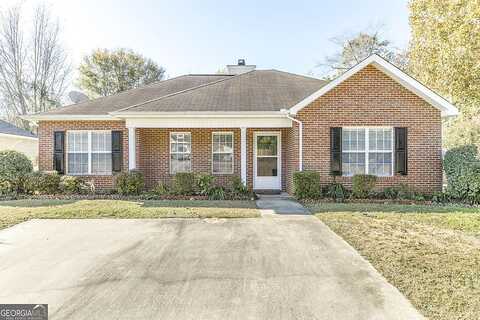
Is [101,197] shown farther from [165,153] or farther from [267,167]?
[267,167]

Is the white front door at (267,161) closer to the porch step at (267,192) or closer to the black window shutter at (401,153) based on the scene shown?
the porch step at (267,192)

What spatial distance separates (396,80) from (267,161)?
5635 millimetres

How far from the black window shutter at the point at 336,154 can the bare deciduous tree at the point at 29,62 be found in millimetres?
28236

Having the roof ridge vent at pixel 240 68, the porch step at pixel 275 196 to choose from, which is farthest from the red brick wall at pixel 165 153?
the roof ridge vent at pixel 240 68

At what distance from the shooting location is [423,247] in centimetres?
582

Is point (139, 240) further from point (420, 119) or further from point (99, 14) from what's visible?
point (99, 14)

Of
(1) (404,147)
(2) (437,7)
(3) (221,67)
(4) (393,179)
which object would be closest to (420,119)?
(1) (404,147)

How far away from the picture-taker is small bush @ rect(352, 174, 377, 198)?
10805mm

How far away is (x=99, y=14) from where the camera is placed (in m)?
15.9

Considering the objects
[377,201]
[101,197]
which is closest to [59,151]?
[101,197]

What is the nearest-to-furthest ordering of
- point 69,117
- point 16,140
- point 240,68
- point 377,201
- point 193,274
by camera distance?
point 193,274 → point 377,201 → point 69,117 → point 240,68 → point 16,140

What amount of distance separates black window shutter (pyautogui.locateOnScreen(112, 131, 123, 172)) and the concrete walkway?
5.76m

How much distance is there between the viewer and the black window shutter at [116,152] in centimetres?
1276

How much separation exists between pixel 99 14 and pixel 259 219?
13801 millimetres
